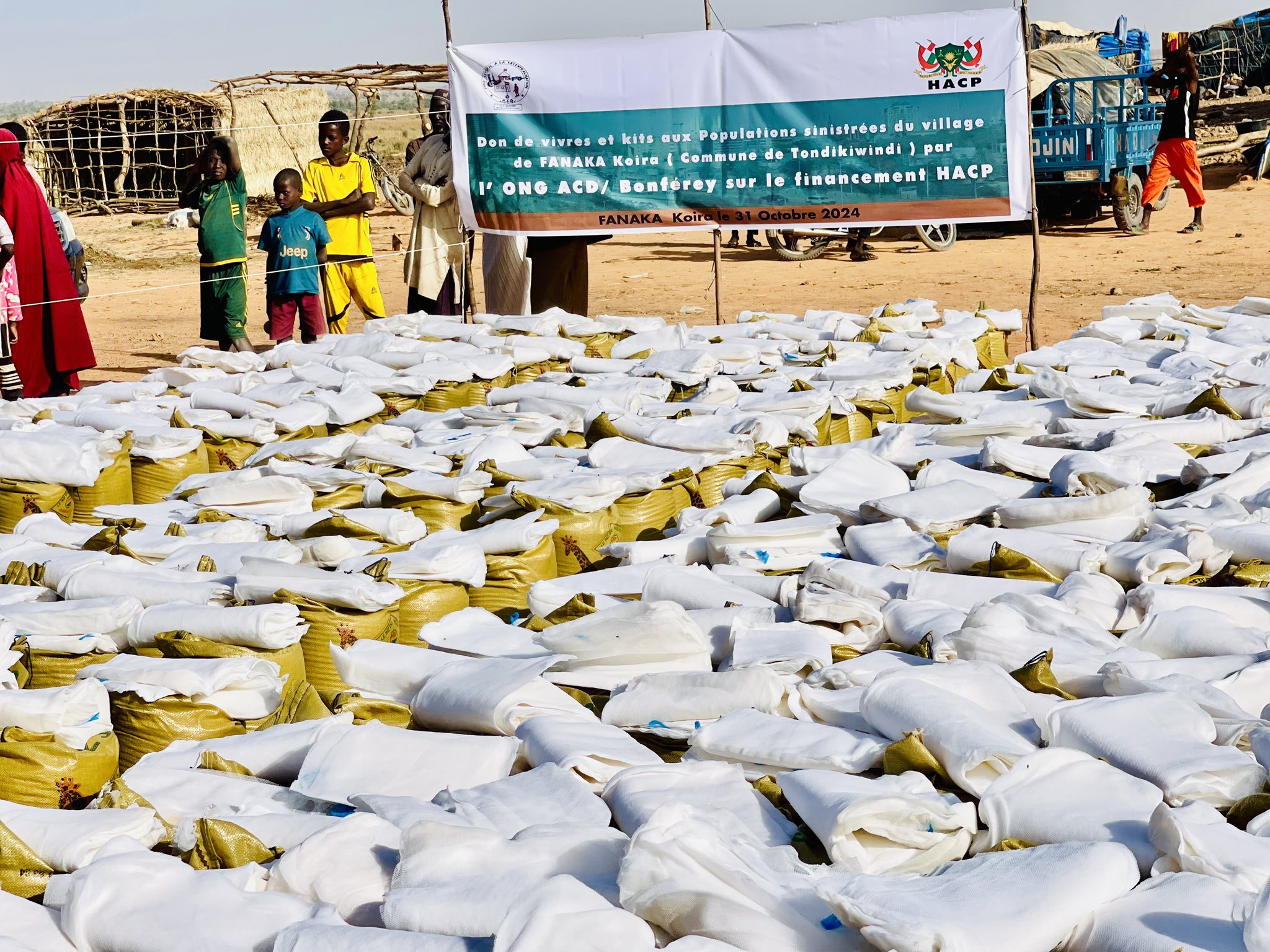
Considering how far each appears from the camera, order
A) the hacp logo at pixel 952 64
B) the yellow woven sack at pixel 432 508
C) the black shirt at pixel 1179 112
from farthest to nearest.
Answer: the black shirt at pixel 1179 112
the hacp logo at pixel 952 64
the yellow woven sack at pixel 432 508

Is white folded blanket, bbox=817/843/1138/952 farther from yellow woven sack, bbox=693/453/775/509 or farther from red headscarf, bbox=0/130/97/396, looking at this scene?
red headscarf, bbox=0/130/97/396

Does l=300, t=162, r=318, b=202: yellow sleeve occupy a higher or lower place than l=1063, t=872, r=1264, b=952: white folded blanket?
higher

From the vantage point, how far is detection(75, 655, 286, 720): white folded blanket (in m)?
2.19

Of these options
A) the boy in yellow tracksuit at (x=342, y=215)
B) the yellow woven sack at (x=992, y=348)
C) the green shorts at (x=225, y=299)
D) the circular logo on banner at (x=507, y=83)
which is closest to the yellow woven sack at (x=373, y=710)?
the yellow woven sack at (x=992, y=348)

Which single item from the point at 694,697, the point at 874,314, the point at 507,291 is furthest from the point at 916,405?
the point at 507,291

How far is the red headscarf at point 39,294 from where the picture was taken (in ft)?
20.3

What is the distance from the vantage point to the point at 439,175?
7.30m

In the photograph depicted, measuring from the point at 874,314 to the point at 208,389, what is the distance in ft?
9.02

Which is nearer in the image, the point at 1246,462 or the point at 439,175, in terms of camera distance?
the point at 1246,462

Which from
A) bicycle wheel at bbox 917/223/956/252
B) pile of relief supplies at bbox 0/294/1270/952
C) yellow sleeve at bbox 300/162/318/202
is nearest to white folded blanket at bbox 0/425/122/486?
pile of relief supplies at bbox 0/294/1270/952

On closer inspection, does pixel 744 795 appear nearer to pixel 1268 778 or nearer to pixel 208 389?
pixel 1268 778

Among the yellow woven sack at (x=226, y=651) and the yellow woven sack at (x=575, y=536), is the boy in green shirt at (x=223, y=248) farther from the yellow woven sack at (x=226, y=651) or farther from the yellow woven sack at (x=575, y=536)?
the yellow woven sack at (x=226, y=651)

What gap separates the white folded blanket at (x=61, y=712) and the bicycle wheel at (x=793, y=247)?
1053cm

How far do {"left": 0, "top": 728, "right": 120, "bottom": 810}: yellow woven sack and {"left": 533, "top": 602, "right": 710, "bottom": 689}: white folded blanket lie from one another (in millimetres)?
736
